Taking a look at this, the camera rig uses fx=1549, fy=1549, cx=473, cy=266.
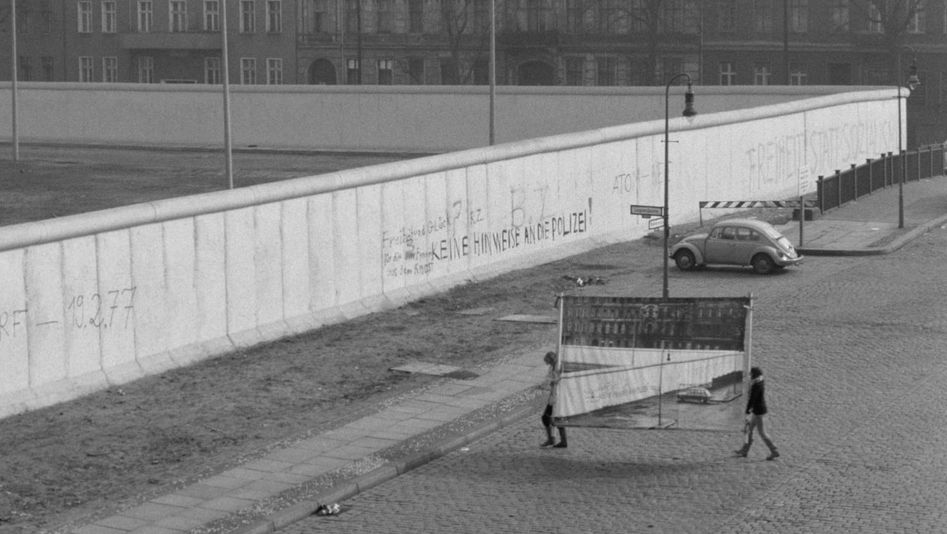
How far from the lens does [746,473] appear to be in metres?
19.7

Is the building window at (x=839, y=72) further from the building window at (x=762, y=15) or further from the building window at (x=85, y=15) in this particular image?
the building window at (x=85, y=15)

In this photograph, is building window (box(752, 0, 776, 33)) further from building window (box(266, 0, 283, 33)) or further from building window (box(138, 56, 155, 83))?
building window (box(138, 56, 155, 83))

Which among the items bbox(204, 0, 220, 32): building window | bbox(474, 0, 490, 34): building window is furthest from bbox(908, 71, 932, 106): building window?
bbox(204, 0, 220, 32): building window

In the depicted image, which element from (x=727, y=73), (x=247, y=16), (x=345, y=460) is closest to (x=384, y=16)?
(x=247, y=16)

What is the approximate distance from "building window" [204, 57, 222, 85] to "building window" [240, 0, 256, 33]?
2.72 meters

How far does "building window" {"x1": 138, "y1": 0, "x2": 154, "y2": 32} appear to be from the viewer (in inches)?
4003

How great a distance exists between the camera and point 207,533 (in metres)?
17.3

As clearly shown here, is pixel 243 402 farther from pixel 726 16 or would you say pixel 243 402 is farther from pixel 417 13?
pixel 417 13

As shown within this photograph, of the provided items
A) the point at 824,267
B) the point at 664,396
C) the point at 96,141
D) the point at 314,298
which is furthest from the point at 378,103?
the point at 664,396

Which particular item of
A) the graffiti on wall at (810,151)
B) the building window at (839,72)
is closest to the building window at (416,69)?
the building window at (839,72)

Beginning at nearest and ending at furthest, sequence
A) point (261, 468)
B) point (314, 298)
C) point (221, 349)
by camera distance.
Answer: point (261, 468) → point (221, 349) → point (314, 298)

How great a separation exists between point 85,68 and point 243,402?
282 ft

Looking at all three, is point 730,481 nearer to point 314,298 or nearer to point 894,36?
point 314,298

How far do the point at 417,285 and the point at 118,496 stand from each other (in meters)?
15.8
